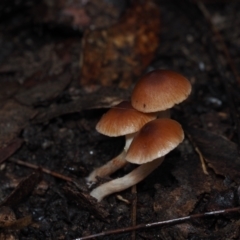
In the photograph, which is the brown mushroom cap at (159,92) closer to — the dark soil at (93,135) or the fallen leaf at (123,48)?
the dark soil at (93,135)

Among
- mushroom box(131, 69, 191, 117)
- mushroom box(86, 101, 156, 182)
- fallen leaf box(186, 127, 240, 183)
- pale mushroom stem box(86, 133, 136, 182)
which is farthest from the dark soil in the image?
mushroom box(131, 69, 191, 117)

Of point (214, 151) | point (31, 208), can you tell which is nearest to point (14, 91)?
point (31, 208)

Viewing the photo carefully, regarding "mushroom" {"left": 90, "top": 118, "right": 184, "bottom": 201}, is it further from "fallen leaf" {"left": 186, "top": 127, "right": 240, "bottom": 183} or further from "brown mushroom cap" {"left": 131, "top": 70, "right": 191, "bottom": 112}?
"fallen leaf" {"left": 186, "top": 127, "right": 240, "bottom": 183}

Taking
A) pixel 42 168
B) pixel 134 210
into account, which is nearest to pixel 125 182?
pixel 134 210

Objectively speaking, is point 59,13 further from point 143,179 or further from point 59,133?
point 143,179

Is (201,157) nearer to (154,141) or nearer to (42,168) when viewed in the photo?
(154,141)

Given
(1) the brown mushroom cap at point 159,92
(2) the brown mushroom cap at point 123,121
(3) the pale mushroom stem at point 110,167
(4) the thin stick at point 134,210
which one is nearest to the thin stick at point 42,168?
(3) the pale mushroom stem at point 110,167

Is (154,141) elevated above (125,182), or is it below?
above

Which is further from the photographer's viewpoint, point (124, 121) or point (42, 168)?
point (42, 168)
